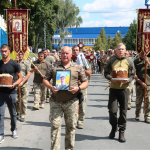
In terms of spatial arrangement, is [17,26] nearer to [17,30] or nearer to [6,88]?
[17,30]

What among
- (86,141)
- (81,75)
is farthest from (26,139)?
(81,75)

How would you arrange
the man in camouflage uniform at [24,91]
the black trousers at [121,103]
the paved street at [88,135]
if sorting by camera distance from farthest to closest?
the man in camouflage uniform at [24,91] → the black trousers at [121,103] → the paved street at [88,135]

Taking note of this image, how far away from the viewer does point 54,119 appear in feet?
16.0

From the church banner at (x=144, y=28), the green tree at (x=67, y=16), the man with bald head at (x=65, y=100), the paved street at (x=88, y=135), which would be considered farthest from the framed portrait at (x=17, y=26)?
the green tree at (x=67, y=16)

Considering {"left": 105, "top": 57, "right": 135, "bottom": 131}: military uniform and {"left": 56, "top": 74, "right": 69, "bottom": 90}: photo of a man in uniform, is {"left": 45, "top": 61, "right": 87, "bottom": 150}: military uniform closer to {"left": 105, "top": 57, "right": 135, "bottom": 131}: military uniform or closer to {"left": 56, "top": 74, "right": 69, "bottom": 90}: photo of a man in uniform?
{"left": 56, "top": 74, "right": 69, "bottom": 90}: photo of a man in uniform

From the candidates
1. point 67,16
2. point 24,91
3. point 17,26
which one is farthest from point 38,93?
point 67,16

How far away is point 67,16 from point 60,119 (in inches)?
2337

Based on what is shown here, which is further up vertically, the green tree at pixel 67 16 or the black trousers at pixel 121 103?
the green tree at pixel 67 16

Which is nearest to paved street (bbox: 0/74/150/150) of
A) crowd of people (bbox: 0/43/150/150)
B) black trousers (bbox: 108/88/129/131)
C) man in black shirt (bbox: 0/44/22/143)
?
crowd of people (bbox: 0/43/150/150)

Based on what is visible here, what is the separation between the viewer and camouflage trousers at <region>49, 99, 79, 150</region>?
15.9 feet

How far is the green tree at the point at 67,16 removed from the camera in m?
62.1

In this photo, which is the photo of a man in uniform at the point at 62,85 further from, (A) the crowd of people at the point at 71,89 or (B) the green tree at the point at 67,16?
(B) the green tree at the point at 67,16

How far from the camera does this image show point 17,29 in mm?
9430

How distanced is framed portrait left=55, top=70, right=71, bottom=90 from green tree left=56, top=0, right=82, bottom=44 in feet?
190
